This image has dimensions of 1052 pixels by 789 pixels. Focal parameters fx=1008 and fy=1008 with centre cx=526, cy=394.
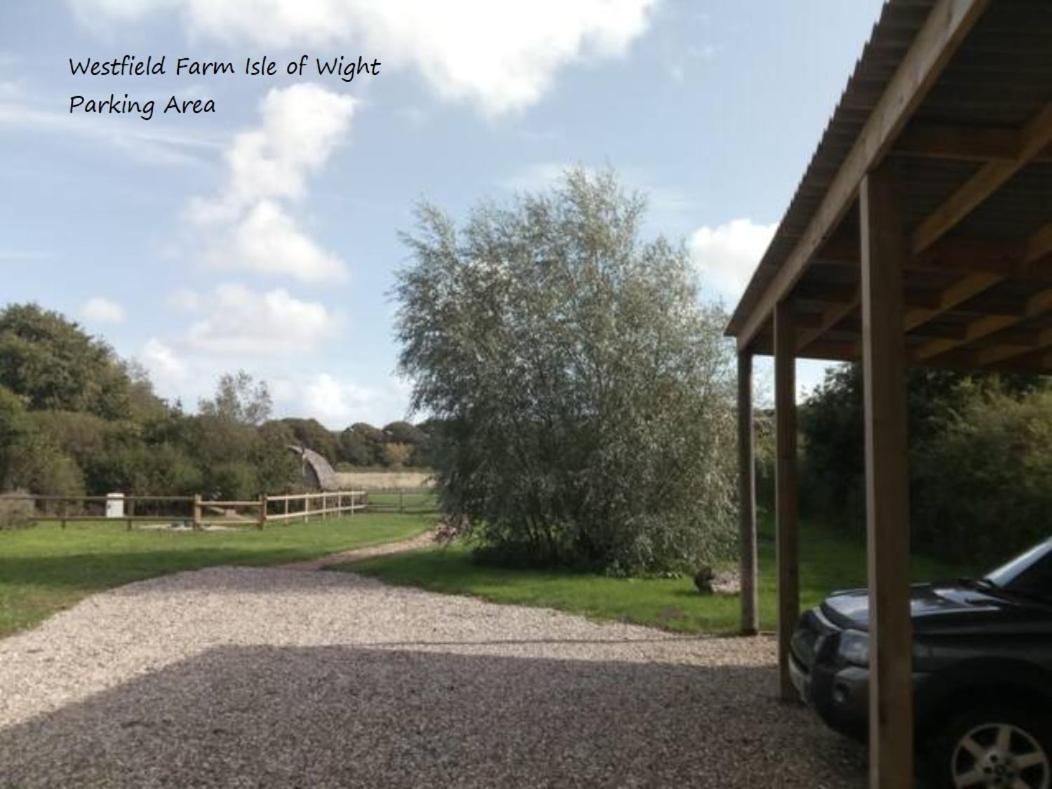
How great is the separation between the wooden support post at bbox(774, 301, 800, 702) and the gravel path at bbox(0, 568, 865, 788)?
1.60ft

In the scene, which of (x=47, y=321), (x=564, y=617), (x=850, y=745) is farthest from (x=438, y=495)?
(x=47, y=321)

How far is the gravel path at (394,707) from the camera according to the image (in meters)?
5.91

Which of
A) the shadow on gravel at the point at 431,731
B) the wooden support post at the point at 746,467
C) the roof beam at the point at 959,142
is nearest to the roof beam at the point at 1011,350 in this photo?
the wooden support post at the point at 746,467

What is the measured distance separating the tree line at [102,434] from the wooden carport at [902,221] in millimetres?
14567

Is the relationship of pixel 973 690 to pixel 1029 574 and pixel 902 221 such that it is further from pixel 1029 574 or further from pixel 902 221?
pixel 902 221

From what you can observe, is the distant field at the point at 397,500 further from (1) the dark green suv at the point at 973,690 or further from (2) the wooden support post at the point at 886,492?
(2) the wooden support post at the point at 886,492

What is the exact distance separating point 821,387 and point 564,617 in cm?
1619

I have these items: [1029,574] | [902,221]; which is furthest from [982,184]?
[1029,574]

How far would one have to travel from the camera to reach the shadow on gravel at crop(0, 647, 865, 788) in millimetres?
5816

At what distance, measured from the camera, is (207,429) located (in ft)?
137

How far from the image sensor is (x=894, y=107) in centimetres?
430

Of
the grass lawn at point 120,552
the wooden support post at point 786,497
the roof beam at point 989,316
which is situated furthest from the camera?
the grass lawn at point 120,552

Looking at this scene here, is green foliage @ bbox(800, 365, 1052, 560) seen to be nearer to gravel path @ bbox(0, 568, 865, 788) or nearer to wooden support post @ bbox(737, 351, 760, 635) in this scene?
wooden support post @ bbox(737, 351, 760, 635)

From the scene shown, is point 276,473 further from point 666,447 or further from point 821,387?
point 666,447
